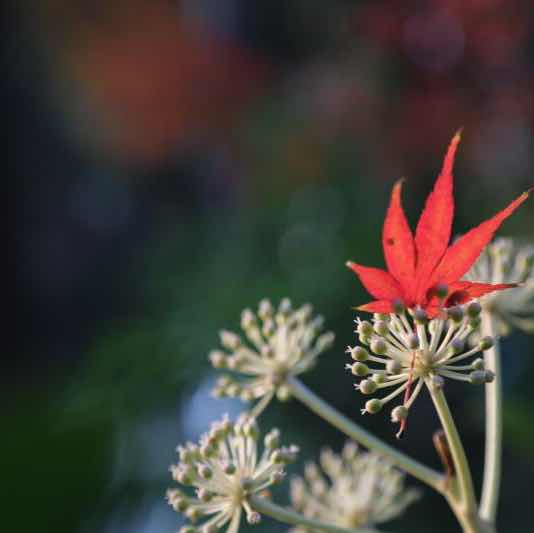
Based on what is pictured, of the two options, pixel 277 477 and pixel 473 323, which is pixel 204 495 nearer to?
pixel 277 477

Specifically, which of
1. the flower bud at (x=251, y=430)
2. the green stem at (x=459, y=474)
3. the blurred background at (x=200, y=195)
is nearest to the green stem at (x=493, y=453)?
the green stem at (x=459, y=474)

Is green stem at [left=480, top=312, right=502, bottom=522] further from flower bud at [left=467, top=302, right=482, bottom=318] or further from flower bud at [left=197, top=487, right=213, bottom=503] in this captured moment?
flower bud at [left=197, top=487, right=213, bottom=503]

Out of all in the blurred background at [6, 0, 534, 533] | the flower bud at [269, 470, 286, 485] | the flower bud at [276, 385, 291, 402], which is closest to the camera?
the flower bud at [269, 470, 286, 485]

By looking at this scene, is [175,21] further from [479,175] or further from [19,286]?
[479,175]

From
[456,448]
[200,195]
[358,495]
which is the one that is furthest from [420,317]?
[200,195]

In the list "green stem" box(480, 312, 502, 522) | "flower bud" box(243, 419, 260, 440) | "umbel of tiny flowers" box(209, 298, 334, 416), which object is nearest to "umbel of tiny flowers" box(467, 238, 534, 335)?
"green stem" box(480, 312, 502, 522)

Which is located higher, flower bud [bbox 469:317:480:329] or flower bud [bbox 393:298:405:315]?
flower bud [bbox 393:298:405:315]
